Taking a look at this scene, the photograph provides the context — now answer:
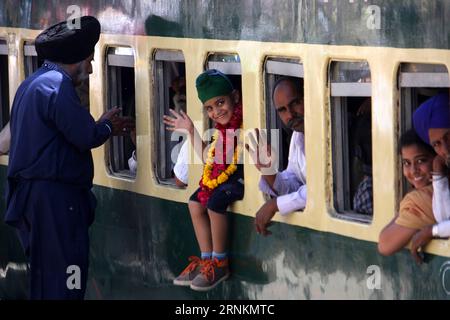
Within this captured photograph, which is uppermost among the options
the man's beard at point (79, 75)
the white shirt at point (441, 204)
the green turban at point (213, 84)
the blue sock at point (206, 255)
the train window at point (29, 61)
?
the train window at point (29, 61)

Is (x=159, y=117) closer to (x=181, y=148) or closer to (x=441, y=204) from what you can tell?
(x=181, y=148)

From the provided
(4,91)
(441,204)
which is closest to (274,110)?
(441,204)

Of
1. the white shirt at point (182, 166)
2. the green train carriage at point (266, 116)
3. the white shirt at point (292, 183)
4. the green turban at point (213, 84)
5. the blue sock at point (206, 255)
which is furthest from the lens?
the white shirt at point (182, 166)

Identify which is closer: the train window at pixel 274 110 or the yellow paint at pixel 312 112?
the yellow paint at pixel 312 112

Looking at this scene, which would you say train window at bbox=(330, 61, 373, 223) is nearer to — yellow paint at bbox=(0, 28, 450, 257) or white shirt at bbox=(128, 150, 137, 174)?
yellow paint at bbox=(0, 28, 450, 257)

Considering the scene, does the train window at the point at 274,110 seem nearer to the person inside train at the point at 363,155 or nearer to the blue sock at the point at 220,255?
the person inside train at the point at 363,155

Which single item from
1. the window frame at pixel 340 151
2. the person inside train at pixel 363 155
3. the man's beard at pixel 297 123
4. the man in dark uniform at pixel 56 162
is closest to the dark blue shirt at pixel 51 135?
the man in dark uniform at pixel 56 162

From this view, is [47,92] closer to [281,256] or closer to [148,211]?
[148,211]

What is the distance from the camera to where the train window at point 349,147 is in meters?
7.84

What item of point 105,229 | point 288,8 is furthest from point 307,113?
point 105,229

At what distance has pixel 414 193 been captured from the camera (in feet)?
23.8

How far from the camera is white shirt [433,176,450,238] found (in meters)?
7.07

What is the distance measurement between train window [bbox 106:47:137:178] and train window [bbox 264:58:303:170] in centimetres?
179

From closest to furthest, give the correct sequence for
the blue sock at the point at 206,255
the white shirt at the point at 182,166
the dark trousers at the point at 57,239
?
the blue sock at the point at 206,255 → the dark trousers at the point at 57,239 → the white shirt at the point at 182,166
